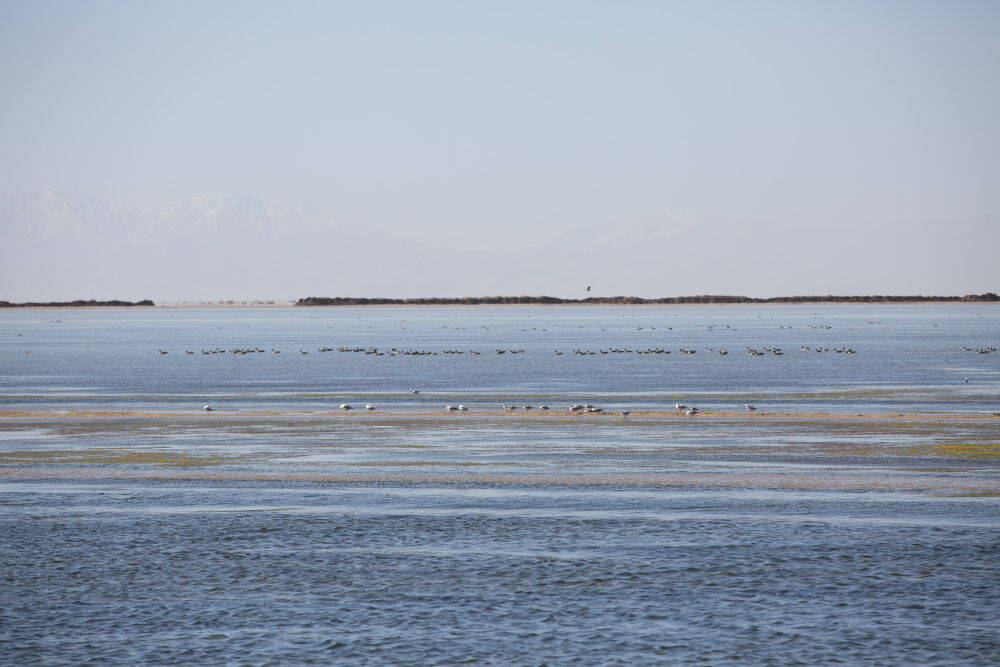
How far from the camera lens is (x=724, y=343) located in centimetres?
12638

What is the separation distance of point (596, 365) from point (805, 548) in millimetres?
63833

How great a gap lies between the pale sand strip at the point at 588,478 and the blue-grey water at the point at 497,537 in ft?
0.47

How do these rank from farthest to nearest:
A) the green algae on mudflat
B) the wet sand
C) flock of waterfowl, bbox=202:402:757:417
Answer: flock of waterfowl, bbox=202:402:757:417 → the wet sand → the green algae on mudflat

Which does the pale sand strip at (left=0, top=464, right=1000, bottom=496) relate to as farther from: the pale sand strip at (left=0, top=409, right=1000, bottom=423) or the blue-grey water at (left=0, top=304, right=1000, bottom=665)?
the pale sand strip at (left=0, top=409, right=1000, bottom=423)

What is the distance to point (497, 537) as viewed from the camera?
824 inches

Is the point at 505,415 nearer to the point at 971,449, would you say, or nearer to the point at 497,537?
the point at 971,449

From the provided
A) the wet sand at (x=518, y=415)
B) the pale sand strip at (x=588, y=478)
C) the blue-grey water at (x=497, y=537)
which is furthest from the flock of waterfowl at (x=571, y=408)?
the pale sand strip at (x=588, y=478)

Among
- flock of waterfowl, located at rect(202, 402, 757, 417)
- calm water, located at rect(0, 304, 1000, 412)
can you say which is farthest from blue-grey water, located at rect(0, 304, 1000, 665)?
calm water, located at rect(0, 304, 1000, 412)

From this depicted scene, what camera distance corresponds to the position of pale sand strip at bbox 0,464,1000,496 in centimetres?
2614

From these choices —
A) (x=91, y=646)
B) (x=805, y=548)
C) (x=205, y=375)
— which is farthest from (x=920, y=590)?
(x=205, y=375)

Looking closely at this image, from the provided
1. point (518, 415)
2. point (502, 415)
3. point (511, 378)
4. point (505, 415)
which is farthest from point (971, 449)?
point (511, 378)

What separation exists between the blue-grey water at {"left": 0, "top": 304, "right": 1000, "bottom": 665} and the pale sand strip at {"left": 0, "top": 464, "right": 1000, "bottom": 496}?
142 millimetres

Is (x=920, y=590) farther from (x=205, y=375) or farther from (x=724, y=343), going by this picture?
(x=724, y=343)

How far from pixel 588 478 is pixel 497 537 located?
711 cm
